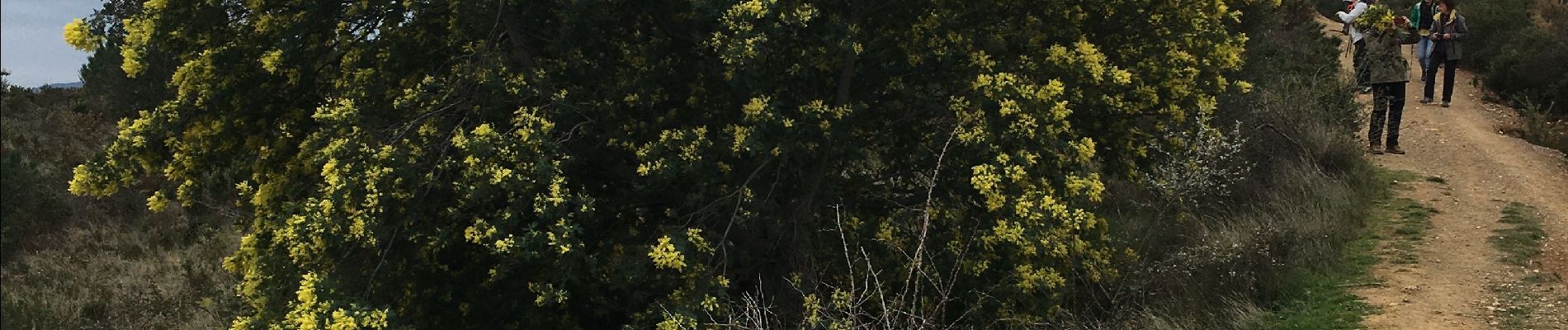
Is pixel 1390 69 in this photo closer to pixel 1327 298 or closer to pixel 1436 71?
pixel 1327 298

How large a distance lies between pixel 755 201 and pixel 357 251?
7.37ft

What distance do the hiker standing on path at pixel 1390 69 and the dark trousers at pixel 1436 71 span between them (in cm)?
295

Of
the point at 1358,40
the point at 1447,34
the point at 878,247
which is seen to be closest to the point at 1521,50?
the point at 1447,34

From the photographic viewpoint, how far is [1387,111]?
9742mm

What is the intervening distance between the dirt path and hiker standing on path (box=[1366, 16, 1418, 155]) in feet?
1.17

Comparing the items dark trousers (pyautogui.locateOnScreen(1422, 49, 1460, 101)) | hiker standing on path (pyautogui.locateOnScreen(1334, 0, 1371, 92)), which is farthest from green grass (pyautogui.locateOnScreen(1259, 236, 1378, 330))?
dark trousers (pyautogui.locateOnScreen(1422, 49, 1460, 101))

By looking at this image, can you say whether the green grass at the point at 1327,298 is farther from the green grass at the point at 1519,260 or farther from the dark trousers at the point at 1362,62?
the dark trousers at the point at 1362,62

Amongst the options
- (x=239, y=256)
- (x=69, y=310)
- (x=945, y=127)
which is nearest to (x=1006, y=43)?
(x=945, y=127)

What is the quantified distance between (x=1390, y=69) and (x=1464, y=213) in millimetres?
1877

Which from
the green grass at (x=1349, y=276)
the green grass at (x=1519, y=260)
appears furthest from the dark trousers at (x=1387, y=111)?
the green grass at (x=1519, y=260)

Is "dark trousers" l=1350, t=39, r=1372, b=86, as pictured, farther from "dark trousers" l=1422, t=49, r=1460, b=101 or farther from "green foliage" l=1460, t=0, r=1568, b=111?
"green foliage" l=1460, t=0, r=1568, b=111

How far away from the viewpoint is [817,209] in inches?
A: 272

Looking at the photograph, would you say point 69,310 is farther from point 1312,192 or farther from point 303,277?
point 1312,192

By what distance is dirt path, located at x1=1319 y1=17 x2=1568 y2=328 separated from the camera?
580cm
